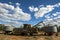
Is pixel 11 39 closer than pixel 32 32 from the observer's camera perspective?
Yes

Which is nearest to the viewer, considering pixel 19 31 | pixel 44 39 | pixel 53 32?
pixel 44 39

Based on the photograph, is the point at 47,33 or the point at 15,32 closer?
the point at 47,33

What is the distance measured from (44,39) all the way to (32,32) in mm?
6145

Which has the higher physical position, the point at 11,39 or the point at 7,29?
the point at 7,29

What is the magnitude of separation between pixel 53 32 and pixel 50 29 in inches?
28.4

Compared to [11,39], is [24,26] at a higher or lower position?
higher

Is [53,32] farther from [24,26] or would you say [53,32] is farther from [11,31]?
[11,31]

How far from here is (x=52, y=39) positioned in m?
20.1

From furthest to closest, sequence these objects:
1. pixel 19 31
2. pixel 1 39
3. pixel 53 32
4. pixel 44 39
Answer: pixel 19 31 < pixel 53 32 < pixel 44 39 < pixel 1 39

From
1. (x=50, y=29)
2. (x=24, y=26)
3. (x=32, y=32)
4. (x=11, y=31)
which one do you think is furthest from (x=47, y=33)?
(x=11, y=31)

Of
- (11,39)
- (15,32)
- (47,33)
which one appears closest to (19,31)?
(15,32)

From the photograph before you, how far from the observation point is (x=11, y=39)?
62.2ft

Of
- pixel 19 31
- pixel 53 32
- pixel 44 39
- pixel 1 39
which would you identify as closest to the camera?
pixel 1 39

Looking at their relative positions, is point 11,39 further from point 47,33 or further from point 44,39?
point 47,33
